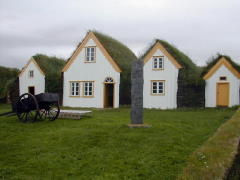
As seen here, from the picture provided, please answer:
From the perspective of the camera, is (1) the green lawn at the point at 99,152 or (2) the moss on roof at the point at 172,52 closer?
(1) the green lawn at the point at 99,152

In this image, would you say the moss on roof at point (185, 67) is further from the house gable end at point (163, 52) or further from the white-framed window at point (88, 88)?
the white-framed window at point (88, 88)

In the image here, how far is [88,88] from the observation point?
22781 millimetres

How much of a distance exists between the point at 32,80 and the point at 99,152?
2162 centimetres

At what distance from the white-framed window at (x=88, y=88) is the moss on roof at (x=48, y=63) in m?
4.04

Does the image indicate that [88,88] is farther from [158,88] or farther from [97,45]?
[158,88]

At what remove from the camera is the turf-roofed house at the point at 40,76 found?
82.5ft

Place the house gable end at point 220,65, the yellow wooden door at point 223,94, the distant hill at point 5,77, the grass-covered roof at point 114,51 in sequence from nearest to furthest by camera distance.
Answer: the house gable end at point 220,65, the yellow wooden door at point 223,94, the grass-covered roof at point 114,51, the distant hill at point 5,77

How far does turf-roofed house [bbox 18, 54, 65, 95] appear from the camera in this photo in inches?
990

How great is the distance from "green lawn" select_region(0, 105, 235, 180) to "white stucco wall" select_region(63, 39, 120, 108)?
11.9 meters

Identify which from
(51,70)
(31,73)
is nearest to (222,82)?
(51,70)

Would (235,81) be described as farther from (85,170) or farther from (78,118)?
(85,170)

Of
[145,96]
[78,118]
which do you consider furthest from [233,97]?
[78,118]

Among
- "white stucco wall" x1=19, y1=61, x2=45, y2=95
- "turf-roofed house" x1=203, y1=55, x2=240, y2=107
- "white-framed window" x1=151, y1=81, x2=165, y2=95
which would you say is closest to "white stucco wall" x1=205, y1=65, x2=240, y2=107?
"turf-roofed house" x1=203, y1=55, x2=240, y2=107

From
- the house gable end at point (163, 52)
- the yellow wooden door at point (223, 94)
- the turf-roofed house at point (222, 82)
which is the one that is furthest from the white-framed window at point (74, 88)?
the yellow wooden door at point (223, 94)
